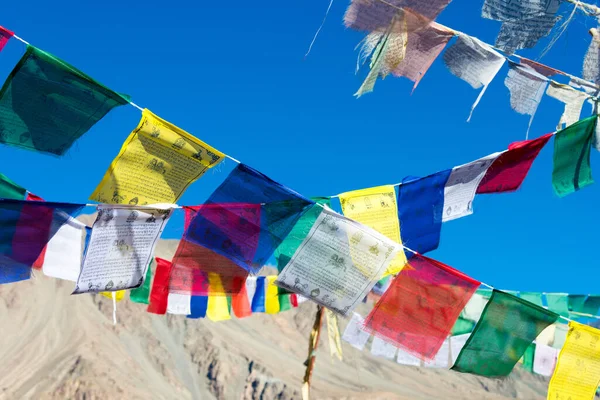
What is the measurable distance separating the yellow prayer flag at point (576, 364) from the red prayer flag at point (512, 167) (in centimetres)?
139

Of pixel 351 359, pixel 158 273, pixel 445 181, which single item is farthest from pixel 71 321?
pixel 445 181

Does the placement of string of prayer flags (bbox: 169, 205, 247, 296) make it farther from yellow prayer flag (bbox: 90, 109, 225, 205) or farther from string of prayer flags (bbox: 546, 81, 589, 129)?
string of prayer flags (bbox: 546, 81, 589, 129)

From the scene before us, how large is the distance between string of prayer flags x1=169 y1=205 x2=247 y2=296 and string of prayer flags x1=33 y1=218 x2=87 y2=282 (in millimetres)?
795

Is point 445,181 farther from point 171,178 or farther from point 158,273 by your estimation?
point 158,273

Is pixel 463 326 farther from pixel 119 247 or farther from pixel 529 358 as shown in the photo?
pixel 119 247

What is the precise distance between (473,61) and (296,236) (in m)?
2.32

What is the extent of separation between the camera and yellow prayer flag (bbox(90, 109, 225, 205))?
5.77 meters

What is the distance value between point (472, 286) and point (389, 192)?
111 centimetres

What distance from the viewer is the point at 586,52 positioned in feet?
22.6

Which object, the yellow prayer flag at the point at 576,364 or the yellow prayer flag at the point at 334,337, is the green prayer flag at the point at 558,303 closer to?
the yellow prayer flag at the point at 334,337

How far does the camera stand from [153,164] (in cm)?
592

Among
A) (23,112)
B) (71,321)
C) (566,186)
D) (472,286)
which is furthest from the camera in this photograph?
(71,321)

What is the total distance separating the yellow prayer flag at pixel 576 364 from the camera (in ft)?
23.1

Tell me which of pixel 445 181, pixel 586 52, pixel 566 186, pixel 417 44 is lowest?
pixel 445 181
